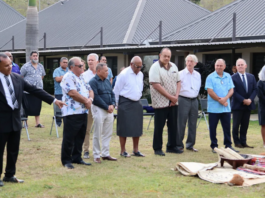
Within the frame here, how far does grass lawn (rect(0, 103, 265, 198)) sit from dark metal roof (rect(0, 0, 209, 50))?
54.1 feet

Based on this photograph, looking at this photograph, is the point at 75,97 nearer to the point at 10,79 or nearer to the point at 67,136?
the point at 67,136

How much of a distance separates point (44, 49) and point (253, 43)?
55.2ft

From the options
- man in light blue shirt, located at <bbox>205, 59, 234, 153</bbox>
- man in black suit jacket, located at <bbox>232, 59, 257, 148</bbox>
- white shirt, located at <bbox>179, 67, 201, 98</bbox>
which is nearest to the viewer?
man in light blue shirt, located at <bbox>205, 59, 234, 153</bbox>

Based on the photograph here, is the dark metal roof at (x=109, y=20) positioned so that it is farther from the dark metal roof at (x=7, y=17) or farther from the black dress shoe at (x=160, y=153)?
the black dress shoe at (x=160, y=153)

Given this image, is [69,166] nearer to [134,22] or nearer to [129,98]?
[129,98]

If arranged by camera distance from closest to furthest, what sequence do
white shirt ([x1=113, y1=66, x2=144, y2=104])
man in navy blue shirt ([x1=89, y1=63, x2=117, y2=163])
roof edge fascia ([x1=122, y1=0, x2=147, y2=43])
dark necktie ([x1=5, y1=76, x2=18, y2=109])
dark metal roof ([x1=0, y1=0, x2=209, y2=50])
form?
dark necktie ([x1=5, y1=76, x2=18, y2=109]) < man in navy blue shirt ([x1=89, y1=63, x2=117, y2=163]) < white shirt ([x1=113, y1=66, x2=144, y2=104]) < roof edge fascia ([x1=122, y1=0, x2=147, y2=43]) < dark metal roof ([x1=0, y1=0, x2=209, y2=50])

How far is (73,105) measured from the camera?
6805 millimetres

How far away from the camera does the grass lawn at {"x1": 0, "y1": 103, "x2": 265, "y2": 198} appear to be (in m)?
5.41

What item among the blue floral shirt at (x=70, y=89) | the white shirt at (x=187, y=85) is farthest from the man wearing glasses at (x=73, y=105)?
the white shirt at (x=187, y=85)

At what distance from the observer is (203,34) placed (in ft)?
67.4

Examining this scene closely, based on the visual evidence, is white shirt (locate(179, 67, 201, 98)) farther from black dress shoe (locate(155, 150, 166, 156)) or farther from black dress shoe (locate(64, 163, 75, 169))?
black dress shoe (locate(64, 163, 75, 169))

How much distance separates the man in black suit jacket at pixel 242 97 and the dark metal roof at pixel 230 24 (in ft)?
29.6

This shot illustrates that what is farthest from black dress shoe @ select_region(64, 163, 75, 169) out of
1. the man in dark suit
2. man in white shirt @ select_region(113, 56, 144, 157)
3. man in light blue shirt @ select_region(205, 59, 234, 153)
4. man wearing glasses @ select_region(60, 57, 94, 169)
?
man in light blue shirt @ select_region(205, 59, 234, 153)

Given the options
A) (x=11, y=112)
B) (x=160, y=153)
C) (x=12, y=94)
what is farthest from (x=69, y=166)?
(x=160, y=153)
